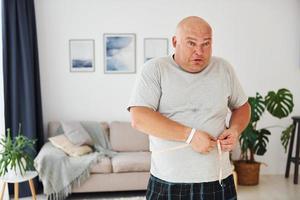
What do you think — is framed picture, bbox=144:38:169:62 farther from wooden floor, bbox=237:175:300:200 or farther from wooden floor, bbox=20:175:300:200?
wooden floor, bbox=237:175:300:200

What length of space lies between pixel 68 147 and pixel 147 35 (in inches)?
67.9

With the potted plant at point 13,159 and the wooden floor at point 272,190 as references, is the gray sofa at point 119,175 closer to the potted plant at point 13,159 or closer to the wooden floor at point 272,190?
the potted plant at point 13,159

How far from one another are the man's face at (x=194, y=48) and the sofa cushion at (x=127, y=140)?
9.73ft

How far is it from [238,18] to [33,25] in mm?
2568

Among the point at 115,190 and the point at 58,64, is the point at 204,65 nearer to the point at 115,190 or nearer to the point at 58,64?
the point at 115,190

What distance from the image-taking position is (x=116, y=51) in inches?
180

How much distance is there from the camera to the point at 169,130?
4.43 feet

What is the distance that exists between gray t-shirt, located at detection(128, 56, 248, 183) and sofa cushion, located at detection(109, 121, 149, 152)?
2.87 m

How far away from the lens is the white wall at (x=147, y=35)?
4.51 meters

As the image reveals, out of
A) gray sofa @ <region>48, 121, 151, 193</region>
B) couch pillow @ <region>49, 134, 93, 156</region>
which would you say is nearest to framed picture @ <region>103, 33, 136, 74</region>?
couch pillow @ <region>49, 134, 93, 156</region>

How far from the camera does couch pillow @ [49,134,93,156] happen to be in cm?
392

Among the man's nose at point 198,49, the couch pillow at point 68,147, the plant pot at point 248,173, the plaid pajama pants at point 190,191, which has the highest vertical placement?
the man's nose at point 198,49

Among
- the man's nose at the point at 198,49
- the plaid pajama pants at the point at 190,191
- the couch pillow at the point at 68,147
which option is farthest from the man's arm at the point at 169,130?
the couch pillow at the point at 68,147

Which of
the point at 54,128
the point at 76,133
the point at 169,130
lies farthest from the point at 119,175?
the point at 169,130
